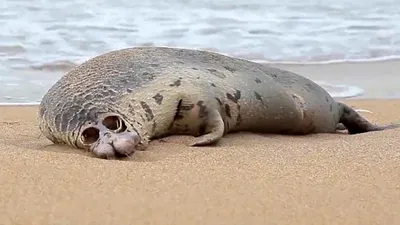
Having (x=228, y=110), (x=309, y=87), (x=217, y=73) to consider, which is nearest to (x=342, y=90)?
(x=309, y=87)

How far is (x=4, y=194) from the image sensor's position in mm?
2625

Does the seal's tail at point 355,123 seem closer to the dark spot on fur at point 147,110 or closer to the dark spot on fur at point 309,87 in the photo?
the dark spot on fur at point 309,87

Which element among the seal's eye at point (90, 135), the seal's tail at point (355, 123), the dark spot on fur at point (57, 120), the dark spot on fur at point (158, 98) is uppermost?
the dark spot on fur at point (158, 98)

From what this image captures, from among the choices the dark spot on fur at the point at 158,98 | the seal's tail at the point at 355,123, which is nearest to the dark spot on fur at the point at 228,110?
the dark spot on fur at the point at 158,98

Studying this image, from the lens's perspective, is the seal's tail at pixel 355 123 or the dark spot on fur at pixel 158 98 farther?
the seal's tail at pixel 355 123

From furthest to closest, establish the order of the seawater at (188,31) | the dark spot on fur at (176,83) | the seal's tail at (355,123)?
the seawater at (188,31) < the seal's tail at (355,123) < the dark spot on fur at (176,83)

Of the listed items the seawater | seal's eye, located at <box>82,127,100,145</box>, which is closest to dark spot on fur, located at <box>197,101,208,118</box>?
seal's eye, located at <box>82,127,100,145</box>

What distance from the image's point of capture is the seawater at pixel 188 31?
300 inches

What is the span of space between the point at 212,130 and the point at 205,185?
3.53 feet

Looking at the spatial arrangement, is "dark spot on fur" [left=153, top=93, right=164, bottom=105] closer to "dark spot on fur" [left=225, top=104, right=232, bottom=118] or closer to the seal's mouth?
the seal's mouth

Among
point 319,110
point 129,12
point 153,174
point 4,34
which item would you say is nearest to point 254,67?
point 319,110

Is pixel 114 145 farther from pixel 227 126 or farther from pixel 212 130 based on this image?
pixel 227 126

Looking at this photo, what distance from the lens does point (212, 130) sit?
391 centimetres

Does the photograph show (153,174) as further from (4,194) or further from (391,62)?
(391,62)
